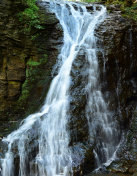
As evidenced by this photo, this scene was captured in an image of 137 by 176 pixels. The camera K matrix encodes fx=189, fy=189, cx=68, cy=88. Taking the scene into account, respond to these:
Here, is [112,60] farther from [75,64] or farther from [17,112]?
[17,112]

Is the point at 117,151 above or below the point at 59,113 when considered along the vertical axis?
below

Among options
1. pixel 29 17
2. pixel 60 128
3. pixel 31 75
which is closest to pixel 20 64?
pixel 31 75

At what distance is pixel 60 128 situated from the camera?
21.4 feet

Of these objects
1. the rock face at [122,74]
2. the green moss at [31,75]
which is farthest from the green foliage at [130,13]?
the green moss at [31,75]

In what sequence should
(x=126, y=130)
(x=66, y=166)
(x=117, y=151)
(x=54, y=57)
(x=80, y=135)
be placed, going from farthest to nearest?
(x=54, y=57) → (x=126, y=130) → (x=117, y=151) → (x=80, y=135) → (x=66, y=166)

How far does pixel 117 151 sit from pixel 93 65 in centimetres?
355

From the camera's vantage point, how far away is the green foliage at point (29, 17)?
28.6ft

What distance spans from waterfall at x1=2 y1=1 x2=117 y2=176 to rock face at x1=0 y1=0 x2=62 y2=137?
0.62 meters

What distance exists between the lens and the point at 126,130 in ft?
26.0

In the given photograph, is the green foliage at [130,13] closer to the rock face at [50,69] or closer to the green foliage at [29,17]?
the rock face at [50,69]

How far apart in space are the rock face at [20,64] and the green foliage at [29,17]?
18cm

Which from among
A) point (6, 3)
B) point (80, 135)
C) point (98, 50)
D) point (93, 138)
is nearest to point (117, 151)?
point (93, 138)

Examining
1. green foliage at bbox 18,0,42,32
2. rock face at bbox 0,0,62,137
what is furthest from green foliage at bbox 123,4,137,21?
green foliage at bbox 18,0,42,32

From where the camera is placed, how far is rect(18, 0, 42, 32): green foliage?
28.6ft
